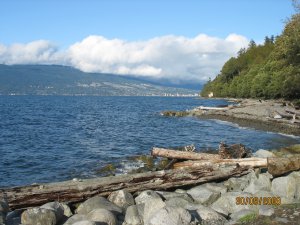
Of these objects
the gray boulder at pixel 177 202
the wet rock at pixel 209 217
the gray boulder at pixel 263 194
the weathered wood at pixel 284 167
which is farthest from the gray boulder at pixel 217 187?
the wet rock at pixel 209 217

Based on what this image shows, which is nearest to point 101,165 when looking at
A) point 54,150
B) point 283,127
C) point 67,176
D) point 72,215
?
point 67,176

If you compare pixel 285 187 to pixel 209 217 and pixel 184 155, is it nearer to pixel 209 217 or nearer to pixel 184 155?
pixel 209 217

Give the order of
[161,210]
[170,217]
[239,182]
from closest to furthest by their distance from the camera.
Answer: [170,217] < [161,210] < [239,182]

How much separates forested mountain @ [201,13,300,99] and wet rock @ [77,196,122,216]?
125ft

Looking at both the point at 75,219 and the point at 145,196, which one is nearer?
the point at 75,219

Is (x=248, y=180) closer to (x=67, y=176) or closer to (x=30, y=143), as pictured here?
(x=67, y=176)

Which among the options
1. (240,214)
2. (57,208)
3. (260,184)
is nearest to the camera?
(240,214)

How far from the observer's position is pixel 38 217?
11.4m

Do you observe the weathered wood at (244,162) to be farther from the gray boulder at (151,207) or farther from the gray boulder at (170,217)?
the gray boulder at (170,217)

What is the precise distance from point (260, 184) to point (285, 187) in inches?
41.5

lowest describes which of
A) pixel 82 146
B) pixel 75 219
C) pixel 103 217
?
pixel 82 146

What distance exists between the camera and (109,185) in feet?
47.4

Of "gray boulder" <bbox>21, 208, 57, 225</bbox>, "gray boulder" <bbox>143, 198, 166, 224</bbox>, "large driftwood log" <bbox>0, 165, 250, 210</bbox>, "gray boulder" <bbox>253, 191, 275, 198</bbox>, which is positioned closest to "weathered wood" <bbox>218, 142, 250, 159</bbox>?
"large driftwood log" <bbox>0, 165, 250, 210</bbox>

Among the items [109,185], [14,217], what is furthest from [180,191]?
[14,217]
